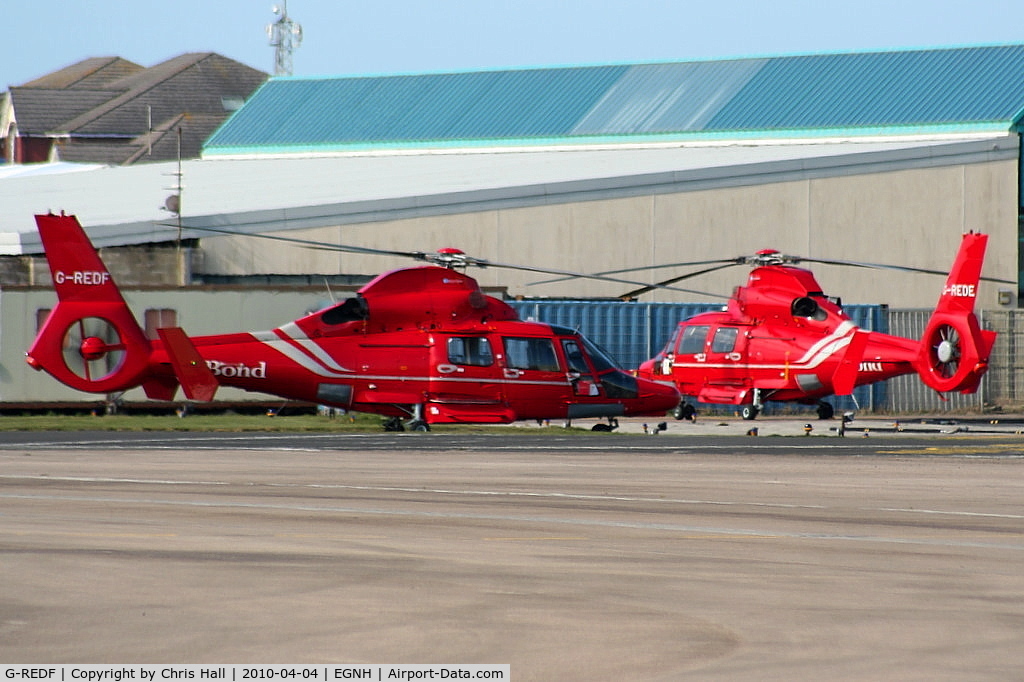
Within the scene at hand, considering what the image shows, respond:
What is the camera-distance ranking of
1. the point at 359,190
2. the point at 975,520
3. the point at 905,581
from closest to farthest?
the point at 905,581, the point at 975,520, the point at 359,190

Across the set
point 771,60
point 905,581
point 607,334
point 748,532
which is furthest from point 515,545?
point 771,60

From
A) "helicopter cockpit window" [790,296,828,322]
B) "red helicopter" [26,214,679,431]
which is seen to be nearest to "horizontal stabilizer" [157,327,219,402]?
"red helicopter" [26,214,679,431]

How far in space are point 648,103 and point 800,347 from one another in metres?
25.2

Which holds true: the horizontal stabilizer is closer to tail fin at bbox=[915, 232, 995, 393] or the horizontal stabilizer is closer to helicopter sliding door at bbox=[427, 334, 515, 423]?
helicopter sliding door at bbox=[427, 334, 515, 423]

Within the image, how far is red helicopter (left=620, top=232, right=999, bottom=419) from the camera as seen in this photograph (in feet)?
101

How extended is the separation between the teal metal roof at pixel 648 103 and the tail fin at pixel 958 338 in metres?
18.4

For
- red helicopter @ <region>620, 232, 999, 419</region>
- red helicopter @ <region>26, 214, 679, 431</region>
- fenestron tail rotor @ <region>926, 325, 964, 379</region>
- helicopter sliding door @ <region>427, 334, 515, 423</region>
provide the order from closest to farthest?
1. red helicopter @ <region>26, 214, 679, 431</region>
2. helicopter sliding door @ <region>427, 334, 515, 423</region>
3. red helicopter @ <region>620, 232, 999, 419</region>
4. fenestron tail rotor @ <region>926, 325, 964, 379</region>

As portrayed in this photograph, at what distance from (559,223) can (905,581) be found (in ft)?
119

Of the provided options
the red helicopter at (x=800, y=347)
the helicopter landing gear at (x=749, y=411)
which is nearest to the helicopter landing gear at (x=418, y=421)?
Answer: the red helicopter at (x=800, y=347)

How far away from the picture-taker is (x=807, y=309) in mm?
32406

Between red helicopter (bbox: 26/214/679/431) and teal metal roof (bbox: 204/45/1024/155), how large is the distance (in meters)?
24.7

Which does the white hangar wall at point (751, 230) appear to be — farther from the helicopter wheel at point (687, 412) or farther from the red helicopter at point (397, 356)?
the red helicopter at point (397, 356)

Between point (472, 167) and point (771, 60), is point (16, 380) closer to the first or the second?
point (472, 167)

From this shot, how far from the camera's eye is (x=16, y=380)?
3238 centimetres
